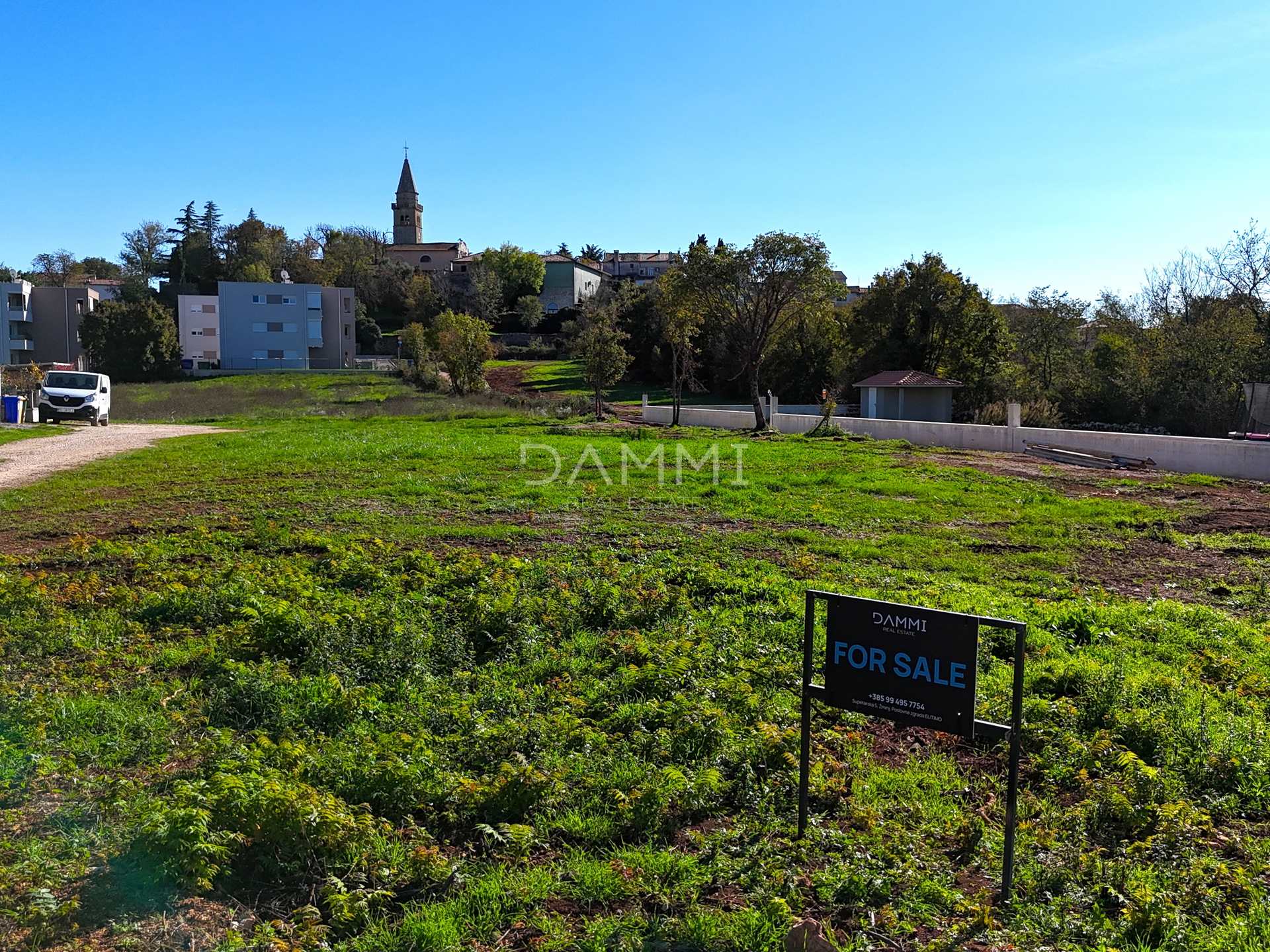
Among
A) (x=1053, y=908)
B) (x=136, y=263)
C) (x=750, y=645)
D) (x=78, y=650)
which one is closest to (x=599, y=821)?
(x=1053, y=908)

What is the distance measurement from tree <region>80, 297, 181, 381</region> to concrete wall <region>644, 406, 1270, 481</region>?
46398 millimetres

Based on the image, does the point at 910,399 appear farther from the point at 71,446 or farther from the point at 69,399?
the point at 69,399

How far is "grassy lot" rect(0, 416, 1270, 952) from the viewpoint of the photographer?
3.43 meters

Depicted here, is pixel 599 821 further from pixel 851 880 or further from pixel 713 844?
pixel 851 880

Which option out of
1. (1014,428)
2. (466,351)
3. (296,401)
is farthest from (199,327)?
(1014,428)

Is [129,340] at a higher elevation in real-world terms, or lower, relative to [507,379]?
higher

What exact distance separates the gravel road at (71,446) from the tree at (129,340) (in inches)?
1457

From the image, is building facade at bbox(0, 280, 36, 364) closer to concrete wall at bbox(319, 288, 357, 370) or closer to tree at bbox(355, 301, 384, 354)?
concrete wall at bbox(319, 288, 357, 370)

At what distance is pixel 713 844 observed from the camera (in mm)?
3941

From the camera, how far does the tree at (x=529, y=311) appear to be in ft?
300

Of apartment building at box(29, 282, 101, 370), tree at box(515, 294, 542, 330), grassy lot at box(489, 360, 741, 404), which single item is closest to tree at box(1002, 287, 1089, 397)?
grassy lot at box(489, 360, 741, 404)

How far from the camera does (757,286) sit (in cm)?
3266

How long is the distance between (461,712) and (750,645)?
7.32 feet

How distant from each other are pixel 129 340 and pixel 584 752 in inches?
2806
